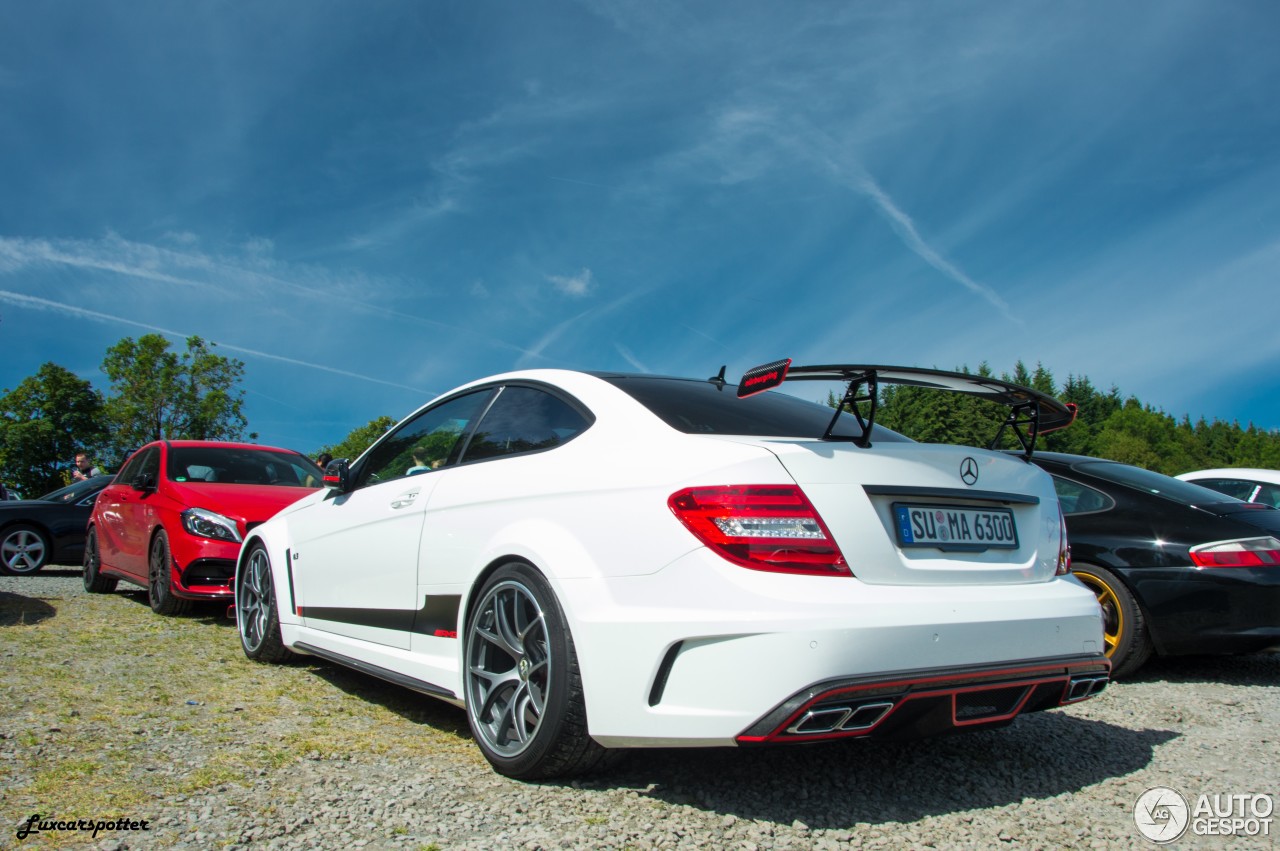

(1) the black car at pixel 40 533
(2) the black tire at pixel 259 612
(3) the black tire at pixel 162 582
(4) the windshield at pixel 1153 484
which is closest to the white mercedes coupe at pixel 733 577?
(2) the black tire at pixel 259 612

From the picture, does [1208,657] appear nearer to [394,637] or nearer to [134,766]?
[394,637]

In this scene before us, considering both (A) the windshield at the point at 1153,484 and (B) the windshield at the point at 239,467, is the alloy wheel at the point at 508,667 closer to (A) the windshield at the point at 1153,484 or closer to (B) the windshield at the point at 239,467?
(A) the windshield at the point at 1153,484

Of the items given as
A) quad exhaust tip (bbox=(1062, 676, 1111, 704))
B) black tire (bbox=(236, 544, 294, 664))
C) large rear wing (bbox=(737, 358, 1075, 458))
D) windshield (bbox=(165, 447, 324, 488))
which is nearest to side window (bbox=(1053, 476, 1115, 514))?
large rear wing (bbox=(737, 358, 1075, 458))

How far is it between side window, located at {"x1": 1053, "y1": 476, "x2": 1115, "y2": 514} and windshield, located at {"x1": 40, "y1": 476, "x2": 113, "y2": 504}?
1171 cm

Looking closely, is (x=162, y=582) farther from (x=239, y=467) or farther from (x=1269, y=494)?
(x=1269, y=494)

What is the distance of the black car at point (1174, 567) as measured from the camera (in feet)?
16.2

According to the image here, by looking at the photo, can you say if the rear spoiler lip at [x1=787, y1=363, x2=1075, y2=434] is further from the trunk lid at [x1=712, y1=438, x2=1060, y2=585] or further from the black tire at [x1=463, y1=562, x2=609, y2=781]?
the black tire at [x1=463, y1=562, x2=609, y2=781]

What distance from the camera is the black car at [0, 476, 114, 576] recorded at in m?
11.5

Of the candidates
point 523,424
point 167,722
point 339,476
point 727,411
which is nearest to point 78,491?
point 339,476

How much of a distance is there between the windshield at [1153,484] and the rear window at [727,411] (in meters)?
2.83

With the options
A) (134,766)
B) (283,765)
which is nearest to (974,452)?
(283,765)

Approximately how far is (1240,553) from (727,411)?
3.50 meters

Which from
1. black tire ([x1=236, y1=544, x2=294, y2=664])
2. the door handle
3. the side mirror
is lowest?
black tire ([x1=236, y1=544, x2=294, y2=664])

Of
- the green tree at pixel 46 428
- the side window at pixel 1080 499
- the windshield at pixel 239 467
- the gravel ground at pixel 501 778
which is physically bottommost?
the gravel ground at pixel 501 778
